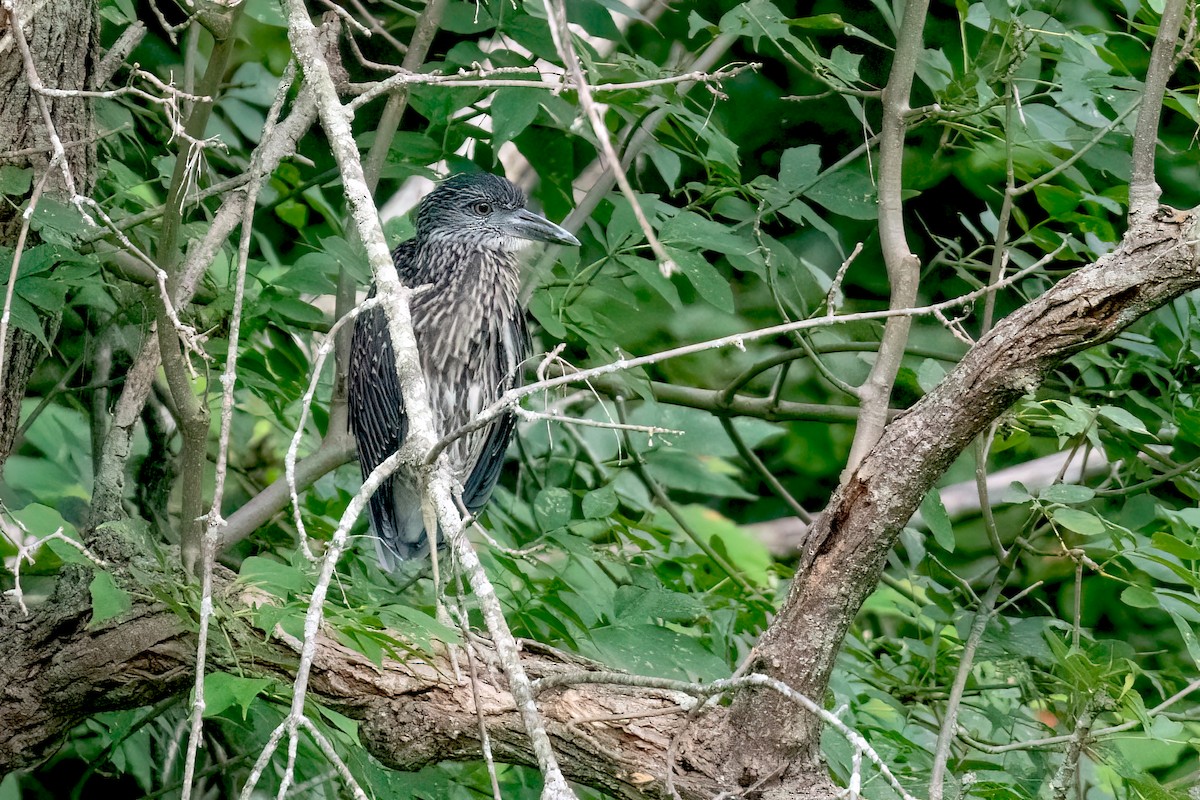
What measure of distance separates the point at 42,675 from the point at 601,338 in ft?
3.89

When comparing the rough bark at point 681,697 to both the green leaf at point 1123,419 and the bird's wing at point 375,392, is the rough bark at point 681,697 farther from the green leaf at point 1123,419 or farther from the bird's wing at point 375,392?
the bird's wing at point 375,392

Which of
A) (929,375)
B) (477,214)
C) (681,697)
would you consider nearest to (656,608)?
(681,697)

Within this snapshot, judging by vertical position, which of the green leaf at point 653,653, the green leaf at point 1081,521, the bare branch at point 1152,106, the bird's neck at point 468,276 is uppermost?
the bare branch at point 1152,106

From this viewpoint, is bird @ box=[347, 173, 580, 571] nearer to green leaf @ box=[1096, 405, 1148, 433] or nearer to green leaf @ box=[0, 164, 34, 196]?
green leaf @ box=[0, 164, 34, 196]

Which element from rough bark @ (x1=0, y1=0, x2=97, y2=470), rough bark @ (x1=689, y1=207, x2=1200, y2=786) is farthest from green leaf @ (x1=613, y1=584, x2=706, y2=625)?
rough bark @ (x1=0, y1=0, x2=97, y2=470)

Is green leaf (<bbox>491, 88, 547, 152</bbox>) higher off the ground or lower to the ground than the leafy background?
higher

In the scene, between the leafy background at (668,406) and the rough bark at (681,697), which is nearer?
the rough bark at (681,697)

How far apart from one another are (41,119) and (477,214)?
1415 millimetres

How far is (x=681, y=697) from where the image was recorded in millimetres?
1430

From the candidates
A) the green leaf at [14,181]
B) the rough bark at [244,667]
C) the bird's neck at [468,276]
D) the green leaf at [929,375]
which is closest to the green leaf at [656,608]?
the rough bark at [244,667]

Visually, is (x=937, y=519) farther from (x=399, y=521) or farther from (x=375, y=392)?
(x=399, y=521)

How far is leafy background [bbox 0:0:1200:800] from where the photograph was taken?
1742mm

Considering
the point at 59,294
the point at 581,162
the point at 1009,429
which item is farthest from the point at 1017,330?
the point at 581,162

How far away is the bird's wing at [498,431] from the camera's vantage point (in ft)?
10.0
